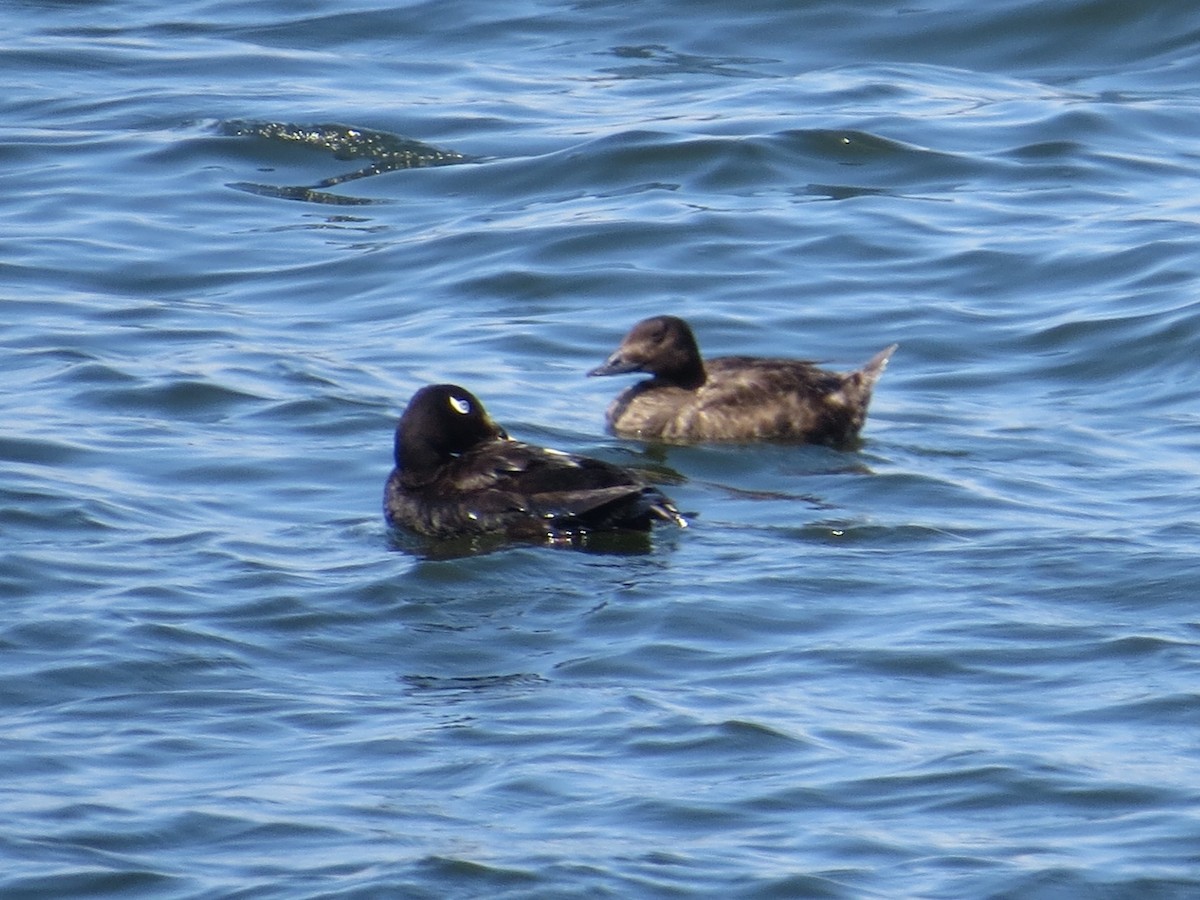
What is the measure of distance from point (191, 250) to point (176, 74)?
4.90 metres

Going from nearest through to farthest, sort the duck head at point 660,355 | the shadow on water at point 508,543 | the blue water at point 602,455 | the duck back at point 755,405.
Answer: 1. the blue water at point 602,455
2. the shadow on water at point 508,543
3. the duck back at point 755,405
4. the duck head at point 660,355

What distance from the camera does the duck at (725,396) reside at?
11156 mm

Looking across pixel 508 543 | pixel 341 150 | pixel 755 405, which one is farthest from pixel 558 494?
pixel 341 150

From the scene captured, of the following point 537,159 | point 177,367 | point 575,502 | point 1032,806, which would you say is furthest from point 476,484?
point 537,159

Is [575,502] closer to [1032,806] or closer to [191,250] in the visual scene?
[1032,806]

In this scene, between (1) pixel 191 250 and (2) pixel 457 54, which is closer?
(1) pixel 191 250

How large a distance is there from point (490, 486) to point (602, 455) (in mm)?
1438

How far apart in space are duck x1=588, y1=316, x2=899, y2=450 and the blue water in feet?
0.57

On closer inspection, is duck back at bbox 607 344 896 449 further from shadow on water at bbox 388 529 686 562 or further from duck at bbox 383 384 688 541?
shadow on water at bbox 388 529 686 562

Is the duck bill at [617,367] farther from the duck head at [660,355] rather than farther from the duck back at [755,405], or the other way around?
the duck back at [755,405]

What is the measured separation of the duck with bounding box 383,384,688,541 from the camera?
9586 millimetres

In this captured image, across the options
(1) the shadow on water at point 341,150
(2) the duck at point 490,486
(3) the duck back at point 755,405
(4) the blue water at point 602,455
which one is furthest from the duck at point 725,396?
(1) the shadow on water at point 341,150

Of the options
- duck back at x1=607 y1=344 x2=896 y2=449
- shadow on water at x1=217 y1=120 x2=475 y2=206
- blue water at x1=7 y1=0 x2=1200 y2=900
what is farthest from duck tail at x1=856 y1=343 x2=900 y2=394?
shadow on water at x1=217 y1=120 x2=475 y2=206

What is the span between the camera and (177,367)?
1213 centimetres
